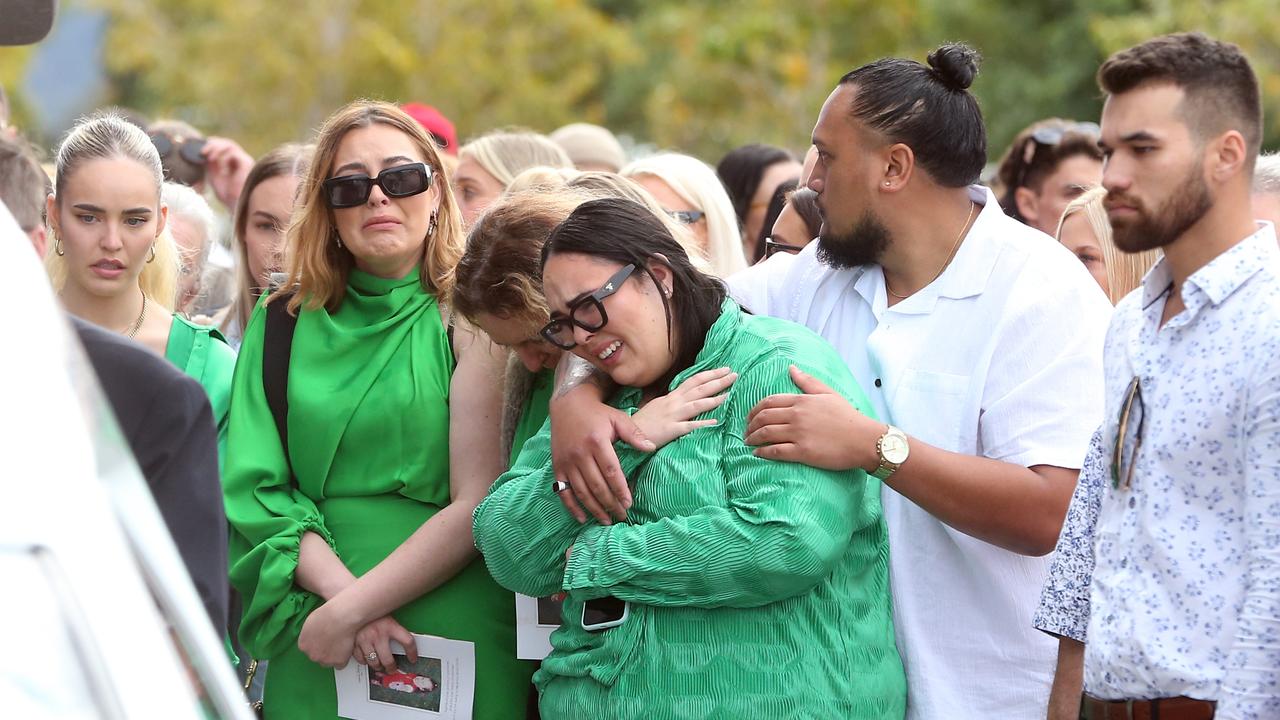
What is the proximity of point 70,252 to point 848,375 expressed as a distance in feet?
8.19

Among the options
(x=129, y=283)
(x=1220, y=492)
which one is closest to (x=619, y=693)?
(x=1220, y=492)

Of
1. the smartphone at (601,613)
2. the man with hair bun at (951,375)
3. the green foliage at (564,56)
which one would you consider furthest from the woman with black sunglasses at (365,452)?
the green foliage at (564,56)

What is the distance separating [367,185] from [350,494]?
82 cm

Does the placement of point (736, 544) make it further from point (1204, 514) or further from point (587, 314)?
point (1204, 514)

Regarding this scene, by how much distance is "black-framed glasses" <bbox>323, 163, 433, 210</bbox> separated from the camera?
3811mm

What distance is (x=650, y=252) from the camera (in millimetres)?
2971

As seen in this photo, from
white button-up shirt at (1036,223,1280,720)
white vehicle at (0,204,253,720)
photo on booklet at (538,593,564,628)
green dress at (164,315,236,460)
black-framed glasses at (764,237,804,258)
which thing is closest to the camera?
white vehicle at (0,204,253,720)

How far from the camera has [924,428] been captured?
3146mm

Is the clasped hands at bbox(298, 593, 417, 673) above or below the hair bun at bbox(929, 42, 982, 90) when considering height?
below

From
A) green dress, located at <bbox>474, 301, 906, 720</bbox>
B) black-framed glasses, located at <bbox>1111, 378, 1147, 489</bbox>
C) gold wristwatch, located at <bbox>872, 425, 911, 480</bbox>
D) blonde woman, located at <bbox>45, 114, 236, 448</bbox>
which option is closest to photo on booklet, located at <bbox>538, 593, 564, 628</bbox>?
green dress, located at <bbox>474, 301, 906, 720</bbox>

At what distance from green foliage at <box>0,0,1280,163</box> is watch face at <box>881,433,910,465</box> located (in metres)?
13.5

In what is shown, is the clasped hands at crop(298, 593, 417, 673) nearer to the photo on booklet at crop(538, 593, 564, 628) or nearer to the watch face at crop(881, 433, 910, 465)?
the photo on booklet at crop(538, 593, 564, 628)

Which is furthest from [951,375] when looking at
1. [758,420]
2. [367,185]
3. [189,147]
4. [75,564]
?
[189,147]

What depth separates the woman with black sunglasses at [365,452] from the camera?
11.9 ft
